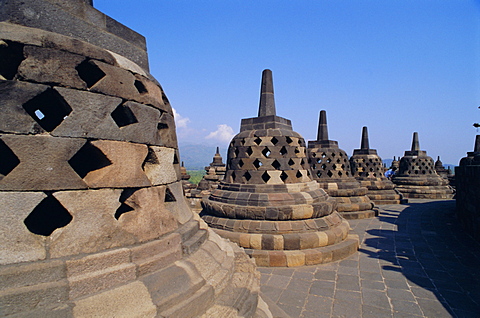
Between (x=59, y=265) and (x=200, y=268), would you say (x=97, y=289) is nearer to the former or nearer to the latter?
(x=59, y=265)

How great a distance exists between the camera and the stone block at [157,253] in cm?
193

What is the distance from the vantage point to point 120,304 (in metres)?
1.67

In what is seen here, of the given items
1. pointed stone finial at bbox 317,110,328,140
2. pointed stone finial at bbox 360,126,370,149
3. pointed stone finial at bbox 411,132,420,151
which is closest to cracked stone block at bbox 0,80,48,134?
pointed stone finial at bbox 317,110,328,140

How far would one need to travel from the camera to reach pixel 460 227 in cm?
842

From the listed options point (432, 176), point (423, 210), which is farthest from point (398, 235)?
point (432, 176)

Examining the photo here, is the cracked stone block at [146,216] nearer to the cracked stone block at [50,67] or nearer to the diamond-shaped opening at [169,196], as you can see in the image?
the diamond-shaped opening at [169,196]

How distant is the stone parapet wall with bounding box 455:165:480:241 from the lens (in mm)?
6922

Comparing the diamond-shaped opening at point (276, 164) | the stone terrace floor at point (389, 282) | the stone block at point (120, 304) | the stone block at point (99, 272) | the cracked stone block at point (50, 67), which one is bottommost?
the stone terrace floor at point (389, 282)

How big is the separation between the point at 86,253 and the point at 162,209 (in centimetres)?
67

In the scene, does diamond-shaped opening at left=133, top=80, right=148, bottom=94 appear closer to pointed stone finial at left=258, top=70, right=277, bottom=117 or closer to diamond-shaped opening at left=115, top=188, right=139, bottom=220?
diamond-shaped opening at left=115, top=188, right=139, bottom=220

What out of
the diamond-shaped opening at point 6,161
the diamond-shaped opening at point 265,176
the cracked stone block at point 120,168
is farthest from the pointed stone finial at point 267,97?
the diamond-shaped opening at point 6,161

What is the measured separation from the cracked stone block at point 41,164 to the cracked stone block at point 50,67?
0.37 meters

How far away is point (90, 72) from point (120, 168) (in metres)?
0.78

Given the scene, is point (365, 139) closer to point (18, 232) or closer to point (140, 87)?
point (140, 87)
